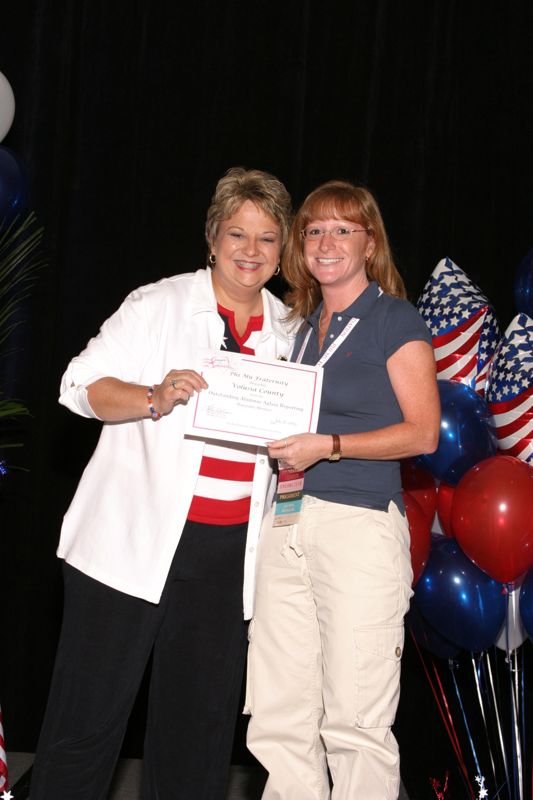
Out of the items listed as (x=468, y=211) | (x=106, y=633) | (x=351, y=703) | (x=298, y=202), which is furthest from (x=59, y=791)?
(x=468, y=211)

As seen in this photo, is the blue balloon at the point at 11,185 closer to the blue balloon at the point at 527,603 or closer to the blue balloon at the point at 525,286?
the blue balloon at the point at 525,286

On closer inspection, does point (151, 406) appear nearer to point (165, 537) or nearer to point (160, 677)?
point (165, 537)

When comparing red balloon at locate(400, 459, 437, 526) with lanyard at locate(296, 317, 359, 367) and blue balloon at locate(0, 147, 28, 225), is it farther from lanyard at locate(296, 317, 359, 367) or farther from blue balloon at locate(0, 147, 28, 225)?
blue balloon at locate(0, 147, 28, 225)

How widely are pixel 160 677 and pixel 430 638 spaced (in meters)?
0.97

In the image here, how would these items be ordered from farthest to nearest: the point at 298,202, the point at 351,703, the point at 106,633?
1. the point at 298,202
2. the point at 106,633
3. the point at 351,703

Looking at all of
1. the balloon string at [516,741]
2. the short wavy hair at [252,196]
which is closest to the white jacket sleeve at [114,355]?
the short wavy hair at [252,196]

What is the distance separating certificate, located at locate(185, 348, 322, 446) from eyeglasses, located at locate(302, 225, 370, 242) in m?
0.37

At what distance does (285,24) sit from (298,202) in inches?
26.8

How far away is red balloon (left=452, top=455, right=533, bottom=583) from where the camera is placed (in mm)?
2387

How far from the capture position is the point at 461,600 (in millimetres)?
2547

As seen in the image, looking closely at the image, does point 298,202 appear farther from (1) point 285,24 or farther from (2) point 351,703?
(2) point 351,703

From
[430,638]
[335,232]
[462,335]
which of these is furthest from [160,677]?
[462,335]

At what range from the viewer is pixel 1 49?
330cm

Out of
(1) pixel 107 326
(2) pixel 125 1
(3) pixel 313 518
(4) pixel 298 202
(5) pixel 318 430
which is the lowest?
(3) pixel 313 518
